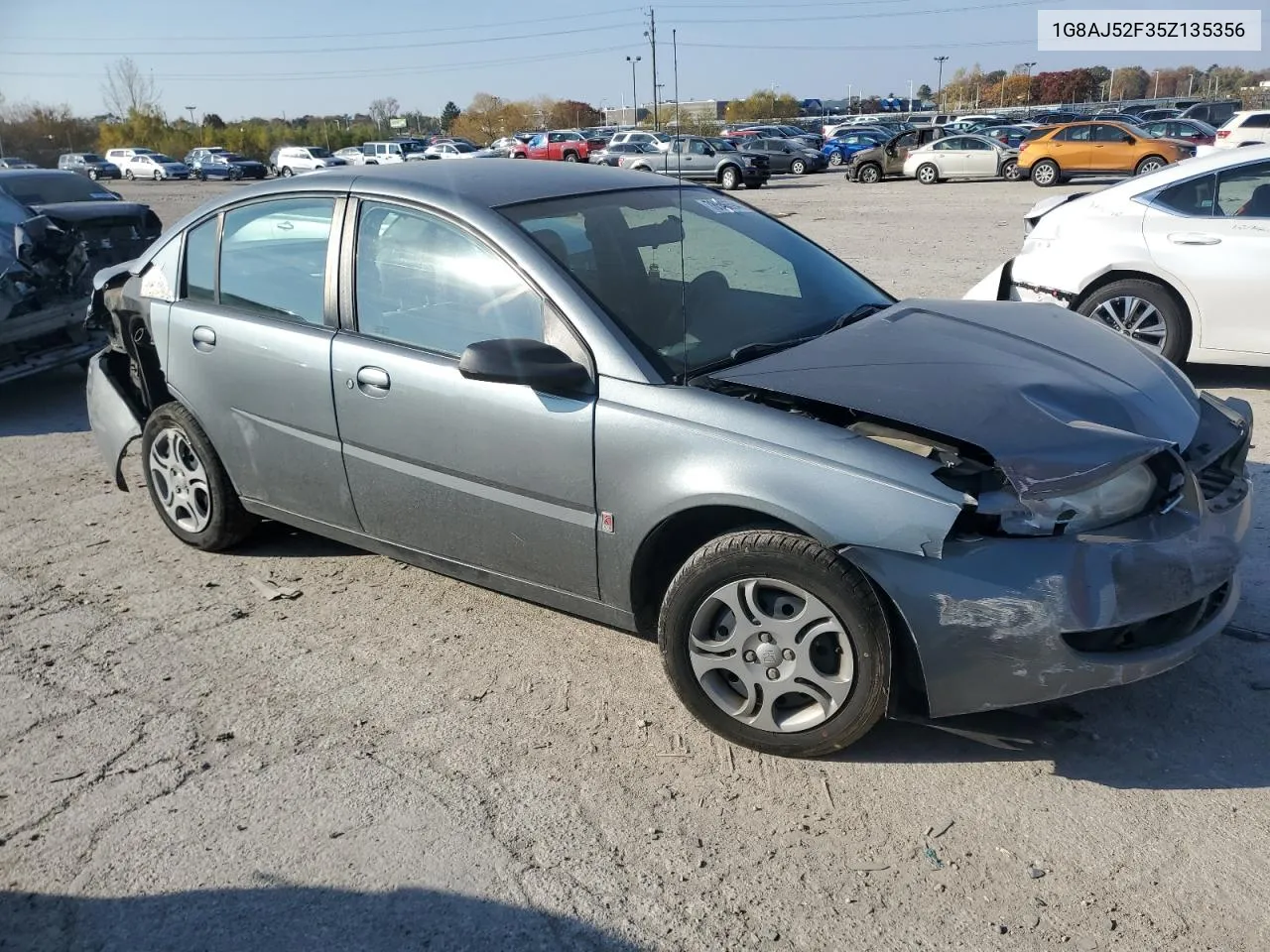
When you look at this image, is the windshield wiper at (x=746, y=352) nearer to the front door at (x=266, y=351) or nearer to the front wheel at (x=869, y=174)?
the front door at (x=266, y=351)

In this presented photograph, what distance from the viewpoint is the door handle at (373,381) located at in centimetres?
376

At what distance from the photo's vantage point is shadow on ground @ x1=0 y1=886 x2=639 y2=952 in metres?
2.48

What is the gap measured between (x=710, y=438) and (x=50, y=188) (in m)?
11.9

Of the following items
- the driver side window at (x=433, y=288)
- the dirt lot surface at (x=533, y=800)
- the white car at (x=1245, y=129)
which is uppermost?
the white car at (x=1245, y=129)

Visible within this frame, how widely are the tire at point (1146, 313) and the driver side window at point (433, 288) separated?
4.58 metres

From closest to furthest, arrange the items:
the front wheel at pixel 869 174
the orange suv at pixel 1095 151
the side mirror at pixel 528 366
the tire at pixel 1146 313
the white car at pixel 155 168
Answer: the side mirror at pixel 528 366 → the tire at pixel 1146 313 → the orange suv at pixel 1095 151 → the front wheel at pixel 869 174 → the white car at pixel 155 168

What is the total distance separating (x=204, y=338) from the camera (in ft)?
14.5

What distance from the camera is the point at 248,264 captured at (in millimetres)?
4383

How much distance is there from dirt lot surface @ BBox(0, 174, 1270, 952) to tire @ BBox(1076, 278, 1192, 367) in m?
2.57

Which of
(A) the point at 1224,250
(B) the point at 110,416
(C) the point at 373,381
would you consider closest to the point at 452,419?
(C) the point at 373,381

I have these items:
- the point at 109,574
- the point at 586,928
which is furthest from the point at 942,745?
the point at 109,574

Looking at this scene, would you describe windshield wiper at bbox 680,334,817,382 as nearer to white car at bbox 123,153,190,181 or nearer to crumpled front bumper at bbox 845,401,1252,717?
crumpled front bumper at bbox 845,401,1252,717

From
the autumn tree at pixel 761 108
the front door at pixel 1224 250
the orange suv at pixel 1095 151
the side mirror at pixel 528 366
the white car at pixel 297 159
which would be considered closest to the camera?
the side mirror at pixel 528 366

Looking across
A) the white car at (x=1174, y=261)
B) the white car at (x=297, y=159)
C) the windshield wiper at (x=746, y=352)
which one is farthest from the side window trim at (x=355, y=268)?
the white car at (x=297, y=159)
